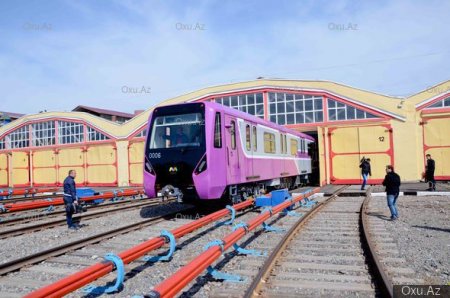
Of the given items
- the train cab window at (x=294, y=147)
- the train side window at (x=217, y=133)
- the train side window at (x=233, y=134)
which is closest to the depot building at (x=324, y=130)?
the train cab window at (x=294, y=147)

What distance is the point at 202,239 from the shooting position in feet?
26.7

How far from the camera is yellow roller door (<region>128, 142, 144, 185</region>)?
29.8 m

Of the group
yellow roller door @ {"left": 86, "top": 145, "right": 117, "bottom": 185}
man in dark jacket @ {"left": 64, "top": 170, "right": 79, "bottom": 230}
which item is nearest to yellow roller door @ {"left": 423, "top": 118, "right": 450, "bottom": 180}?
man in dark jacket @ {"left": 64, "top": 170, "right": 79, "bottom": 230}

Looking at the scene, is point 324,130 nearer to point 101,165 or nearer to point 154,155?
point 154,155

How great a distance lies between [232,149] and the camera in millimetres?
11156

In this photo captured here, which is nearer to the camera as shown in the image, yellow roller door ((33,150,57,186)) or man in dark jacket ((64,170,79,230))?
man in dark jacket ((64,170,79,230))

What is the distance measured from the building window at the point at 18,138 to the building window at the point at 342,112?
94.8ft

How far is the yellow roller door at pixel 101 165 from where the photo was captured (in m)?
30.9

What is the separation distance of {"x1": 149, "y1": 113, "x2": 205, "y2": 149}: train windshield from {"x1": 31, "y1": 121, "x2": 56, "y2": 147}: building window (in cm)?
2764

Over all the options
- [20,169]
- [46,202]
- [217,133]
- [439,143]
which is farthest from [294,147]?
[20,169]

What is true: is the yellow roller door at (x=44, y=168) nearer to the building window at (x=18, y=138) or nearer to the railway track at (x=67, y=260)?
the building window at (x=18, y=138)

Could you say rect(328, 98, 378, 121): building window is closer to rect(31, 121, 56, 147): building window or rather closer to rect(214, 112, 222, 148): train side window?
rect(214, 112, 222, 148): train side window

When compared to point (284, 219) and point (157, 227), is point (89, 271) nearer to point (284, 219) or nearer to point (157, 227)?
point (157, 227)

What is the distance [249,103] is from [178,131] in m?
16.6
